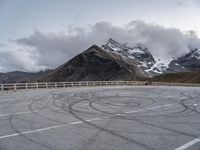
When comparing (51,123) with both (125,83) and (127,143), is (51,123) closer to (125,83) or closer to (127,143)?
(127,143)

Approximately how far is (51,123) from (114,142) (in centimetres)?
337

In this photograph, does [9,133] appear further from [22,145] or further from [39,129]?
[22,145]

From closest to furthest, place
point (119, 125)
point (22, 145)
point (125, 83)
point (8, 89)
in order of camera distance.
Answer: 1. point (22, 145)
2. point (119, 125)
3. point (8, 89)
4. point (125, 83)

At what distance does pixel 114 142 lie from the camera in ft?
24.3

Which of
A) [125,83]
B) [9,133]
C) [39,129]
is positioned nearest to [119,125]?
[39,129]

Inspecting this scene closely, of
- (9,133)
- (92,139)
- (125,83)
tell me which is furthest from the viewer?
(125,83)

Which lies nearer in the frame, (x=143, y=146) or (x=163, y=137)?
(x=143, y=146)

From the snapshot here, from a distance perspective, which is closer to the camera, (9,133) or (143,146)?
(143,146)

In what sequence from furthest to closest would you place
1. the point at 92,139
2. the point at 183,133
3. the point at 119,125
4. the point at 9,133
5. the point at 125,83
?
the point at 125,83 → the point at 119,125 → the point at 183,133 → the point at 9,133 → the point at 92,139

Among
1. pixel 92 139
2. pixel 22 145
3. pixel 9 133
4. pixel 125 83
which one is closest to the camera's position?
pixel 22 145

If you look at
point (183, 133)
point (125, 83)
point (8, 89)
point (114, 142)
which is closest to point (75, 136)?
point (114, 142)

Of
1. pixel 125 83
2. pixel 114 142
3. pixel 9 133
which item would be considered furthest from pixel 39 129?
pixel 125 83

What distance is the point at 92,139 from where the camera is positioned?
25.3 ft

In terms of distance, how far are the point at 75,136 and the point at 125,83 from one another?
6023 centimetres
